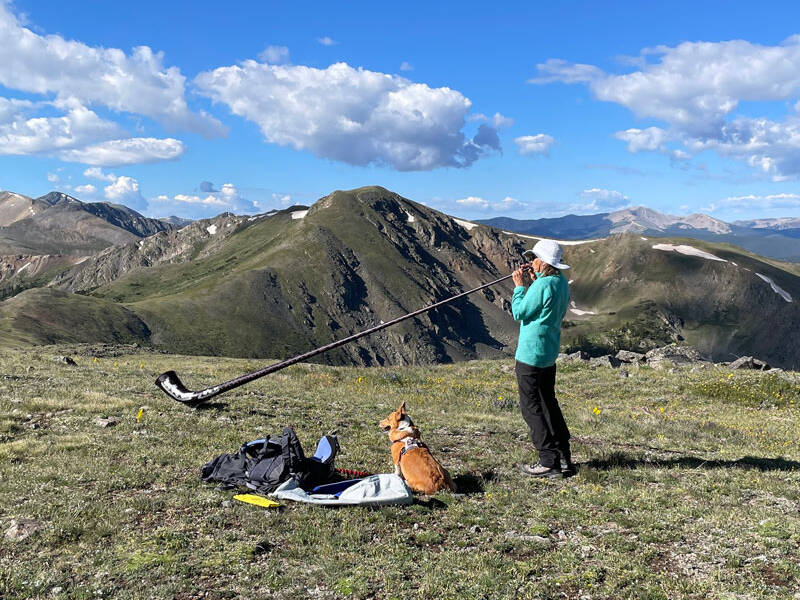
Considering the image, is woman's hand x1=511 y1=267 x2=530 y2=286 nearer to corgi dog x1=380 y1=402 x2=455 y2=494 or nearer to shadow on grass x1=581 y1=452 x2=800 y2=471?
corgi dog x1=380 y1=402 x2=455 y2=494

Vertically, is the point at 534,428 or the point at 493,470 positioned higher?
the point at 534,428

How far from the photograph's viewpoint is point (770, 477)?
1103 cm

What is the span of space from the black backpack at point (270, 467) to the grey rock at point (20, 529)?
273cm

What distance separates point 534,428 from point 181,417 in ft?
30.8

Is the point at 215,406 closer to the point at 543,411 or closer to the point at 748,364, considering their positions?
the point at 543,411

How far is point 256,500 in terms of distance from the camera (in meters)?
8.73

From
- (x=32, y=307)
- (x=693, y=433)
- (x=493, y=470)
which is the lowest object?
(x=693, y=433)

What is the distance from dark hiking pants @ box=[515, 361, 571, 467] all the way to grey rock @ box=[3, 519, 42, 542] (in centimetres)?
808

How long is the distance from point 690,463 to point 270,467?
9.45m

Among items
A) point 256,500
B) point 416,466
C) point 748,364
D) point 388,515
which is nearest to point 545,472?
point 416,466

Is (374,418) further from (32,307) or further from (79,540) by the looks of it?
(32,307)

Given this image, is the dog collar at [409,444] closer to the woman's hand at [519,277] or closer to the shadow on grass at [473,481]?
the shadow on grass at [473,481]

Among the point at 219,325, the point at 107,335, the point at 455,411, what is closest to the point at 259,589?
the point at 455,411

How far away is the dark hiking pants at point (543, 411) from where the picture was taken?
10430 mm
